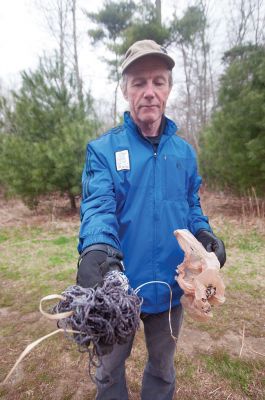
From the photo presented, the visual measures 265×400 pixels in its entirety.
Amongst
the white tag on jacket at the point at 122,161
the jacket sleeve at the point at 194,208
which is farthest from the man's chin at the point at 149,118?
the jacket sleeve at the point at 194,208

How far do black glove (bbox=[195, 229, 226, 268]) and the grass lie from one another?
4.46 feet

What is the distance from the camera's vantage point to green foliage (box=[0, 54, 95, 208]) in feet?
26.1

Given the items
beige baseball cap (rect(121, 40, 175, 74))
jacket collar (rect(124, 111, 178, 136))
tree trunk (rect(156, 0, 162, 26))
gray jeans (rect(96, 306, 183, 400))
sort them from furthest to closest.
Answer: tree trunk (rect(156, 0, 162, 26))
gray jeans (rect(96, 306, 183, 400))
jacket collar (rect(124, 111, 178, 136))
beige baseball cap (rect(121, 40, 175, 74))

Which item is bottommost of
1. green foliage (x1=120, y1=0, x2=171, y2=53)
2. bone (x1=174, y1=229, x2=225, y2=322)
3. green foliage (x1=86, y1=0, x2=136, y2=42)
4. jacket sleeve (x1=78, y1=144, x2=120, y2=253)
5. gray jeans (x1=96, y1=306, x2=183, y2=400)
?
gray jeans (x1=96, y1=306, x2=183, y2=400)

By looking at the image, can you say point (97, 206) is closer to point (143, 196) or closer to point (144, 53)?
point (143, 196)

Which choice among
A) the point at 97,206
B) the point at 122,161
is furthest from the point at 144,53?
the point at 97,206

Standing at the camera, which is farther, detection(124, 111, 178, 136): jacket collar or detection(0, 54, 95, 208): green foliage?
detection(0, 54, 95, 208): green foliage

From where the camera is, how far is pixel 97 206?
4.59 ft

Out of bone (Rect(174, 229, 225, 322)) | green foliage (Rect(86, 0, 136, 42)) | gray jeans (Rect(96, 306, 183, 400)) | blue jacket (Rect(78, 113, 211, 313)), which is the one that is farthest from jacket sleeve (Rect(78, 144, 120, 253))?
green foliage (Rect(86, 0, 136, 42))

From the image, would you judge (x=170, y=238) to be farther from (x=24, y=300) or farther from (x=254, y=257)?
(x=254, y=257)

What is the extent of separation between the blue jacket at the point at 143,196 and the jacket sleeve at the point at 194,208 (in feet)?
0.34

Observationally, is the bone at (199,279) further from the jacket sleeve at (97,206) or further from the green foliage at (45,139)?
the green foliage at (45,139)

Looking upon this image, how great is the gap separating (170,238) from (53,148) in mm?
7031

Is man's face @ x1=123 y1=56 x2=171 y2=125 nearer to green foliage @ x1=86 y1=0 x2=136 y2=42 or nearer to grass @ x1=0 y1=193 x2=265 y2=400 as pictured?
grass @ x1=0 y1=193 x2=265 y2=400
